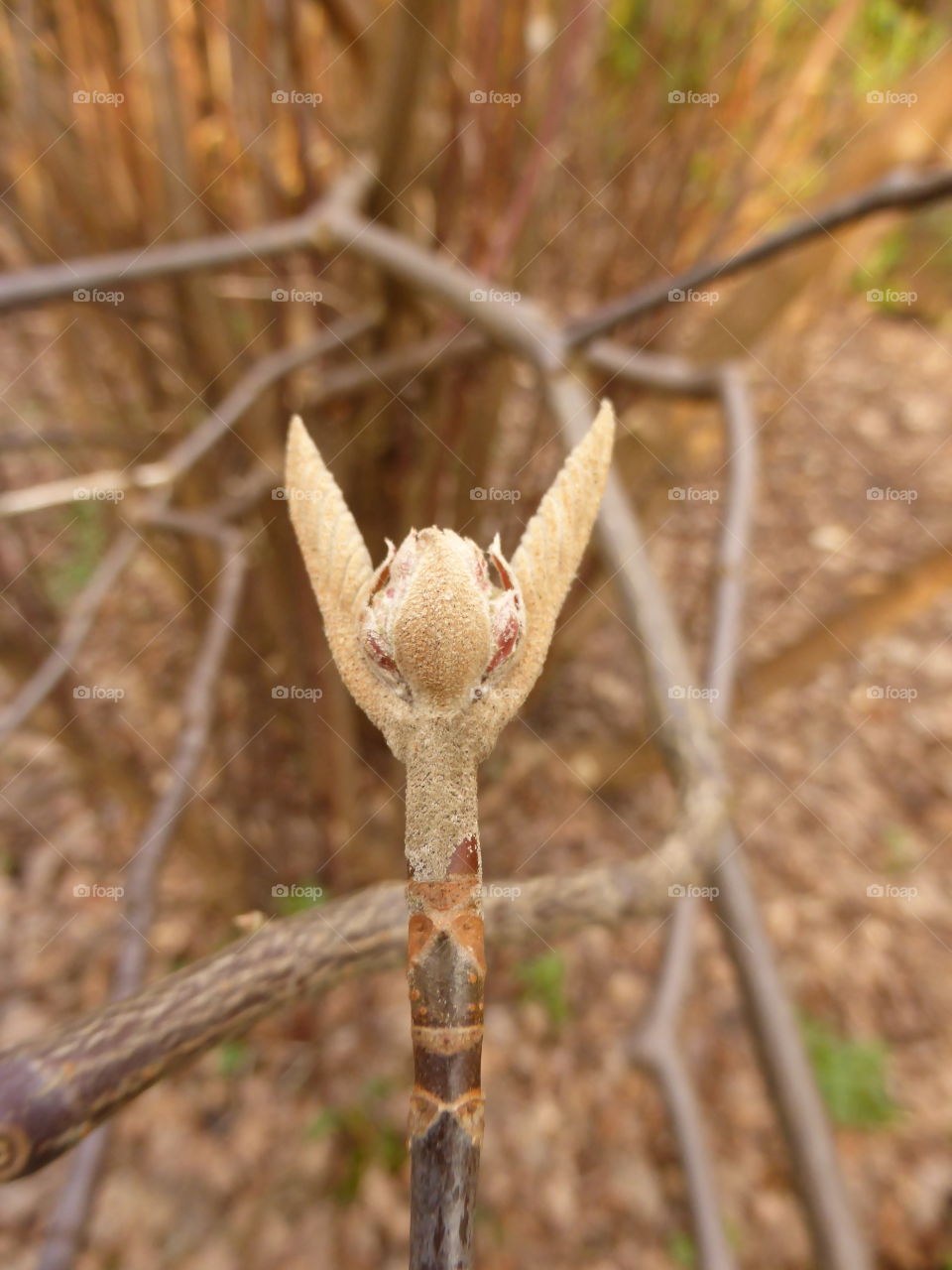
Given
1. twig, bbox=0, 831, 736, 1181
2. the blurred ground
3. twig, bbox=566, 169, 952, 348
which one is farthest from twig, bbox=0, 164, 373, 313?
the blurred ground

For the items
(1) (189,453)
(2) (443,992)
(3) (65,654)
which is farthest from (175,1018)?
(1) (189,453)

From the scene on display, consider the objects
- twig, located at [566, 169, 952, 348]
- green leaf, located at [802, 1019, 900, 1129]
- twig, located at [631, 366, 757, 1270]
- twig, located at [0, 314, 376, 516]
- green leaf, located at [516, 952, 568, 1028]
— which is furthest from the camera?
green leaf, located at [516, 952, 568, 1028]

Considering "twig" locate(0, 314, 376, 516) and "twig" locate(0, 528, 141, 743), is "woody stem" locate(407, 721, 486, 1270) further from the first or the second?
"twig" locate(0, 314, 376, 516)

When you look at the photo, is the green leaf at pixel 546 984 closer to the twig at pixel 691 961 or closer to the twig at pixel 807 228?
the twig at pixel 691 961

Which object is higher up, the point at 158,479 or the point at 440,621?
the point at 158,479

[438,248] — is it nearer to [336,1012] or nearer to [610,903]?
[610,903]

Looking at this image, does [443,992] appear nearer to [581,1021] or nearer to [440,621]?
[440,621]

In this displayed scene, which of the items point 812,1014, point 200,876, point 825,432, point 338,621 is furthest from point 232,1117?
point 825,432
